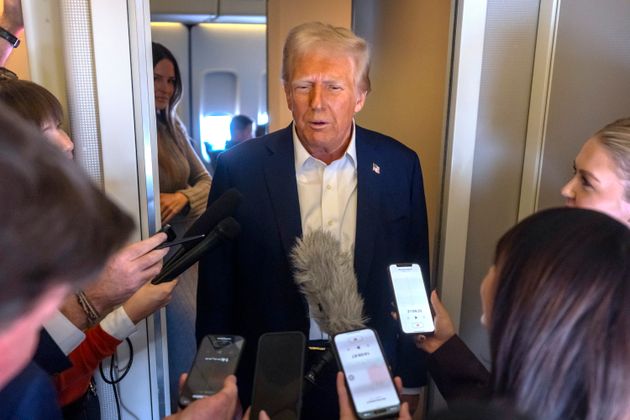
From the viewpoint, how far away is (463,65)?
138 cm

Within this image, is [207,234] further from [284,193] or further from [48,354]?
[48,354]

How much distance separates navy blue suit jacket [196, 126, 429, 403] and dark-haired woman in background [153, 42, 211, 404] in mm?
368

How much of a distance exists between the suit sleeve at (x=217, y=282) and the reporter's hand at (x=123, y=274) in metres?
0.18

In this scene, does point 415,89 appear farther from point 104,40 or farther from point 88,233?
point 88,233

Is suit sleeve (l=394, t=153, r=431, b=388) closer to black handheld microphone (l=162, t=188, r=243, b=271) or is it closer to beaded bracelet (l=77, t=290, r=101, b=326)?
black handheld microphone (l=162, t=188, r=243, b=271)

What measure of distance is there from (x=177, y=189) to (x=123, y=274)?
2.43ft

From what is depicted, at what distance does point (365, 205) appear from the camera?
129 cm

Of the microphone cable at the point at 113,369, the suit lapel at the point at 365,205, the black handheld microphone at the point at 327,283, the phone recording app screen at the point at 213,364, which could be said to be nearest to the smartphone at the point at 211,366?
the phone recording app screen at the point at 213,364

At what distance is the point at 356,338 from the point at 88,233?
→ 2.05 feet

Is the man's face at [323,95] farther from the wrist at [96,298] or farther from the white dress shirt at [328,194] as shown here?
the wrist at [96,298]

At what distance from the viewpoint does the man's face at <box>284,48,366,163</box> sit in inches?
49.0

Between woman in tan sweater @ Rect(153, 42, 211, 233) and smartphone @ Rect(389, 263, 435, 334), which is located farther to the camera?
woman in tan sweater @ Rect(153, 42, 211, 233)

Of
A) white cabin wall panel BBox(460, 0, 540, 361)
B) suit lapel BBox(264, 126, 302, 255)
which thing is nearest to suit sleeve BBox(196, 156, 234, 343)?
suit lapel BBox(264, 126, 302, 255)

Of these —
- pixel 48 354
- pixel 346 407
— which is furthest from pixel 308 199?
pixel 48 354
